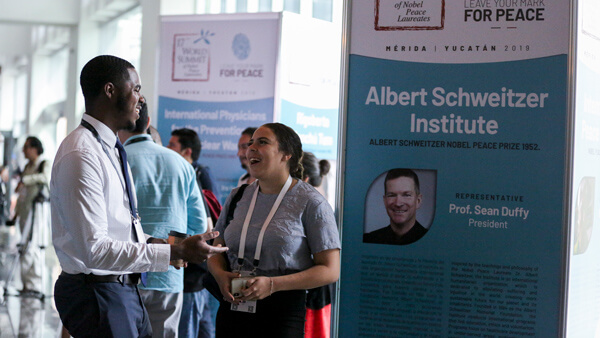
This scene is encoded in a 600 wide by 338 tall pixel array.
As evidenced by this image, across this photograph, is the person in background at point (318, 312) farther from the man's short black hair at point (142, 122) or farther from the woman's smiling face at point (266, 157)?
the man's short black hair at point (142, 122)

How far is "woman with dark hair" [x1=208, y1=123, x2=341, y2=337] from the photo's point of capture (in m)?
2.73

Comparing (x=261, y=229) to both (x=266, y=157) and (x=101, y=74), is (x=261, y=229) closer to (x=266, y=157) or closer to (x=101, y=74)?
(x=266, y=157)

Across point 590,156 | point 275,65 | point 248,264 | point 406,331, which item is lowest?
point 406,331

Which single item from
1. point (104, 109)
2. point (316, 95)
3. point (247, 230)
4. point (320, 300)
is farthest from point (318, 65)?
point (104, 109)

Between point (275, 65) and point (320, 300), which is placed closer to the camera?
point (320, 300)

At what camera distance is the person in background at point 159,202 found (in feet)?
11.2

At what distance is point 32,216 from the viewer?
25.8ft

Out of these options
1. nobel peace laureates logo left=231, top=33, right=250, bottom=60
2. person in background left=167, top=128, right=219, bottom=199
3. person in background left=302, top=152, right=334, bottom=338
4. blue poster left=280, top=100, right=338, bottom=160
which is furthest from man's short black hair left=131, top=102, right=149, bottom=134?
nobel peace laureates logo left=231, top=33, right=250, bottom=60

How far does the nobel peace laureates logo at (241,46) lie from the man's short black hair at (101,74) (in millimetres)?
3524

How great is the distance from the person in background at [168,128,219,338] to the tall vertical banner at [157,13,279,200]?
662 mm

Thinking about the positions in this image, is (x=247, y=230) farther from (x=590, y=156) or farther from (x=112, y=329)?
(x=590, y=156)

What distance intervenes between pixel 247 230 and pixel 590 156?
136 cm

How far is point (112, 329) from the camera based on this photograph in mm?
2279

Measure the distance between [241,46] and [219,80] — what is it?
335 millimetres
